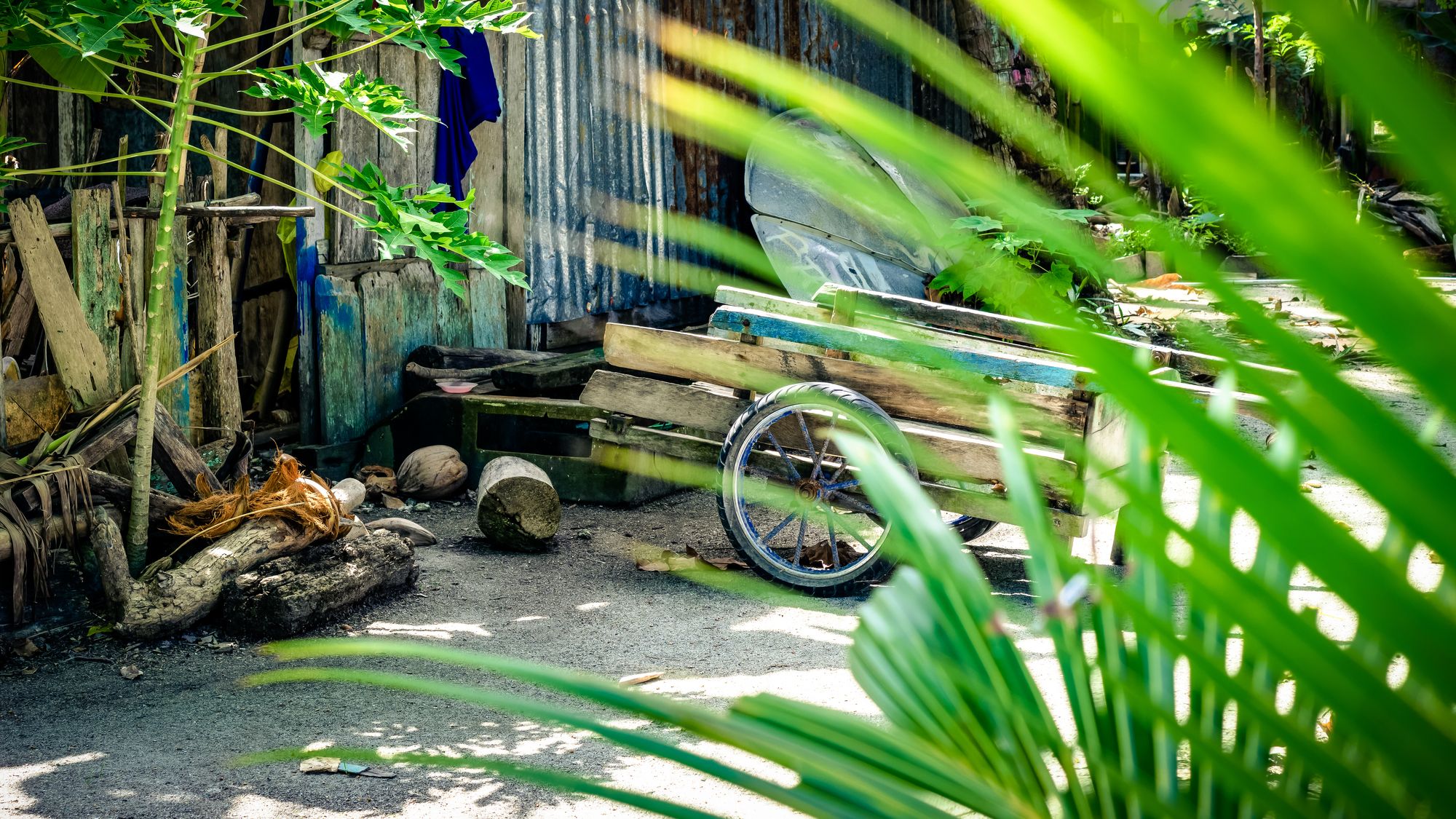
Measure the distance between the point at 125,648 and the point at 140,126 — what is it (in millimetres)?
4838

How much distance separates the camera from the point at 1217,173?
12.3 inches

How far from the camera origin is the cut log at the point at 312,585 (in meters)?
4.43

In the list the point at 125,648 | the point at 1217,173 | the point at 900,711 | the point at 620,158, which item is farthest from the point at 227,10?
the point at 620,158

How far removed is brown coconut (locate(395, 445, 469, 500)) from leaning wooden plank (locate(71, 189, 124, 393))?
1804 mm

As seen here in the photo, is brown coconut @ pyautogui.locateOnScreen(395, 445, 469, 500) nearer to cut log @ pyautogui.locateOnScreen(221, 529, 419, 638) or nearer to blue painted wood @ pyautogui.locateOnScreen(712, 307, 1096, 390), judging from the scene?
cut log @ pyautogui.locateOnScreen(221, 529, 419, 638)

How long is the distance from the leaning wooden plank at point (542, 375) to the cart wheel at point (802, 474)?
1701 millimetres

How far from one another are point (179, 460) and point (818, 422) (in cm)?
261

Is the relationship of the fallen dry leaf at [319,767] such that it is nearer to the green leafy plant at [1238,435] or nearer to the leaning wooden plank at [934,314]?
the green leafy plant at [1238,435]

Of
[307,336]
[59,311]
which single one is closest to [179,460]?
[59,311]

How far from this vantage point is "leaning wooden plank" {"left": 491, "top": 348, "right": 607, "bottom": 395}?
22.3 ft

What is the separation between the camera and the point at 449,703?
3984mm

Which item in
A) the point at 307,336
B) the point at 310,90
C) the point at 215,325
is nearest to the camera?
the point at 310,90

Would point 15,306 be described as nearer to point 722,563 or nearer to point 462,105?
point 462,105

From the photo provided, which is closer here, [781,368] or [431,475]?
[781,368]
